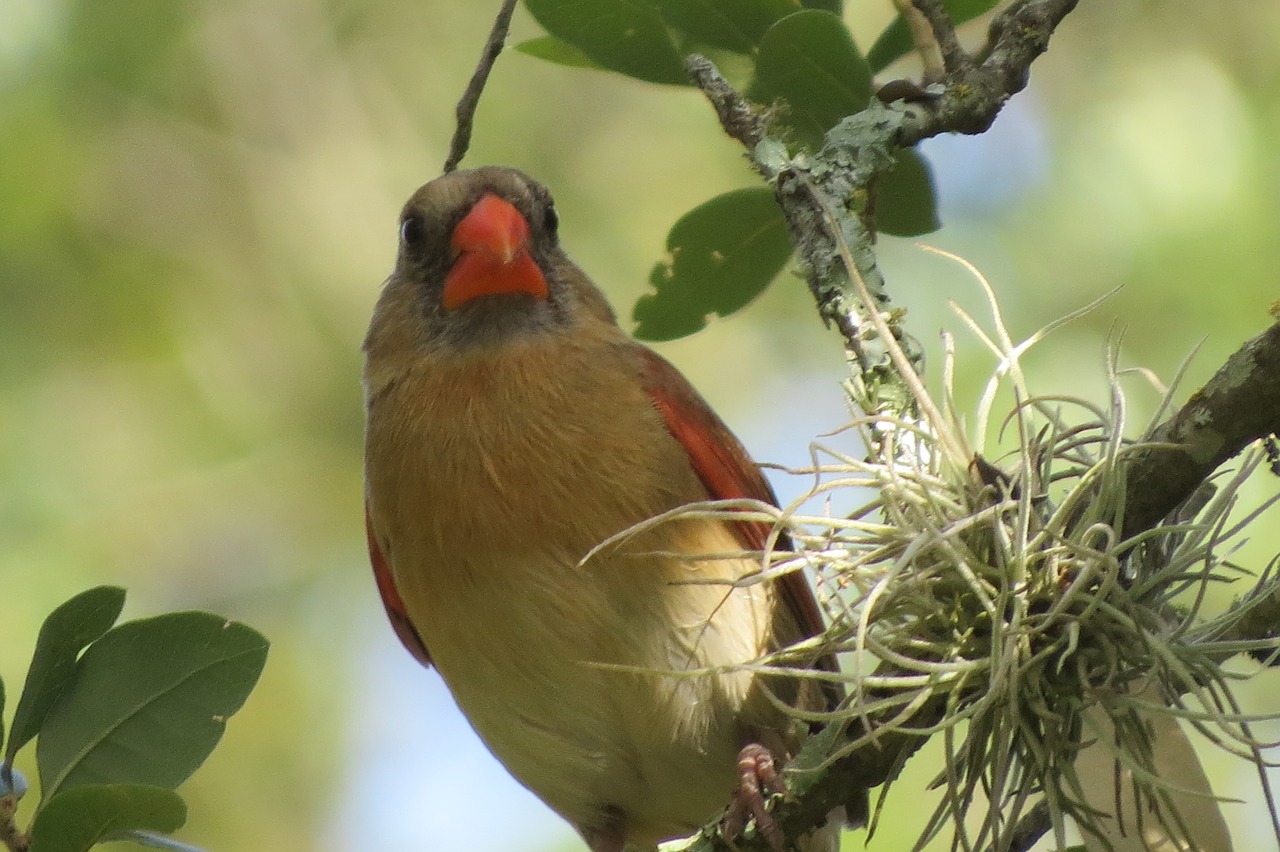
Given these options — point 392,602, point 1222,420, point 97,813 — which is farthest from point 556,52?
point 97,813

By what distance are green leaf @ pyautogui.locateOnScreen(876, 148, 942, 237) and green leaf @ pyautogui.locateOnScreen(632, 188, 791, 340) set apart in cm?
20

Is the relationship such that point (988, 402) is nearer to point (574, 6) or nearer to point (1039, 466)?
point (1039, 466)

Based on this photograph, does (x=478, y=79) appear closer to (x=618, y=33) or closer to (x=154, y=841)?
(x=618, y=33)

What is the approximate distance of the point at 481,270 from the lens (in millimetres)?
3234

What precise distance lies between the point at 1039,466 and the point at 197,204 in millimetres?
5664

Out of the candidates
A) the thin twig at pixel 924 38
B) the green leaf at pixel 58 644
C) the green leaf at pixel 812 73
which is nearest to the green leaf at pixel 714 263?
the green leaf at pixel 812 73

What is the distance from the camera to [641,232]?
691 centimetres

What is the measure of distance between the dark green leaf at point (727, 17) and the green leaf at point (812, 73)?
0.09m

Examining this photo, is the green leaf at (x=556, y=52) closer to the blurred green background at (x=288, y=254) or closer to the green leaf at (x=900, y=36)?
the green leaf at (x=900, y=36)

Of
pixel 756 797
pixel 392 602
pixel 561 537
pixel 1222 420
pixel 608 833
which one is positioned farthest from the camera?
pixel 392 602

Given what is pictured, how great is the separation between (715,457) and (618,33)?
898 millimetres

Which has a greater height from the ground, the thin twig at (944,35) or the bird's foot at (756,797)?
the thin twig at (944,35)

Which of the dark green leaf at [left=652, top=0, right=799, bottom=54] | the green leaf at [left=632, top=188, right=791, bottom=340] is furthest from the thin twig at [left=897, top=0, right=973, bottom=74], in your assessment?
the green leaf at [left=632, top=188, right=791, bottom=340]

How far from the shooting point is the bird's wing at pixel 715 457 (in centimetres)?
317
